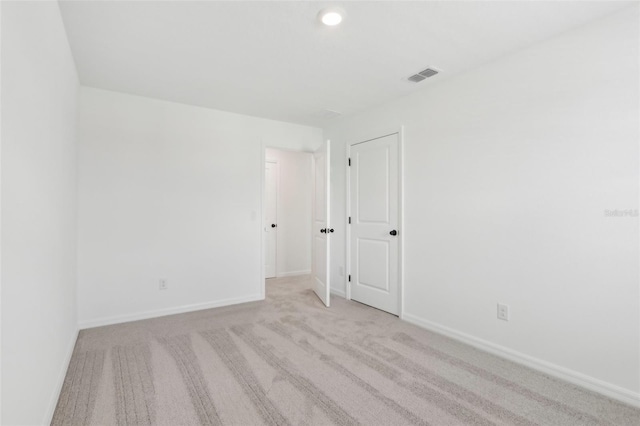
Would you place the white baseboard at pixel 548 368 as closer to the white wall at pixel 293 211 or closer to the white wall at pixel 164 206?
the white wall at pixel 164 206

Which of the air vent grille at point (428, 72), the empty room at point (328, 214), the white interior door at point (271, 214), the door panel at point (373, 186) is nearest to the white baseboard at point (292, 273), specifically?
the white interior door at point (271, 214)

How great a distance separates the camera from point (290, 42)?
2.35 meters

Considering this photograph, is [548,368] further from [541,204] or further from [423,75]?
[423,75]

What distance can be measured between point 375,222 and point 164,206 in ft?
7.88

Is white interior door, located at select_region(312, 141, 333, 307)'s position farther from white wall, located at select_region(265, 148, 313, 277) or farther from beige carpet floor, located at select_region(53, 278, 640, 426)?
white wall, located at select_region(265, 148, 313, 277)

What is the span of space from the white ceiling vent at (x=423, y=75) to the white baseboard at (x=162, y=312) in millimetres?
3087

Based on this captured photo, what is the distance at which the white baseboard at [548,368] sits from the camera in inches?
77.0

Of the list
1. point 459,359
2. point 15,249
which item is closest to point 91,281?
point 15,249

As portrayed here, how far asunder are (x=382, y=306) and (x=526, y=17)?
291 centimetres

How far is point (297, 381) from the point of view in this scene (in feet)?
7.00

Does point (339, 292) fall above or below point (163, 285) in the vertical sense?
below

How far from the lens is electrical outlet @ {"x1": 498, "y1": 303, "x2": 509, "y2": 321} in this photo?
2.53 metres

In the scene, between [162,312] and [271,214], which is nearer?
[162,312]

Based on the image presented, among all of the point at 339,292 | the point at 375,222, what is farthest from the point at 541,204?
the point at 339,292
